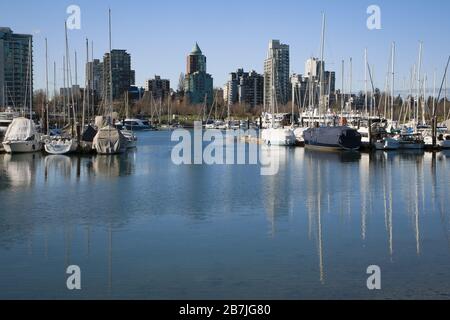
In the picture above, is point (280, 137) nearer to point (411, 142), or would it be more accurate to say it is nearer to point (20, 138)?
point (411, 142)

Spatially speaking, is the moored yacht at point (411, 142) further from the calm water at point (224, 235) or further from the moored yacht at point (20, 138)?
the moored yacht at point (20, 138)

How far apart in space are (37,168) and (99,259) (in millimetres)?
25778

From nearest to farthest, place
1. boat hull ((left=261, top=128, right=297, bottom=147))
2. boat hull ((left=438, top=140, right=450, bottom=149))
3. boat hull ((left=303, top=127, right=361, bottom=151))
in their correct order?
boat hull ((left=303, top=127, right=361, bottom=151)) → boat hull ((left=438, top=140, right=450, bottom=149)) → boat hull ((left=261, top=128, right=297, bottom=147))

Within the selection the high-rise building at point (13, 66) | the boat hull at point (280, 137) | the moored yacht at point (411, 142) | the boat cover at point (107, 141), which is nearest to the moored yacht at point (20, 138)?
the boat cover at point (107, 141)

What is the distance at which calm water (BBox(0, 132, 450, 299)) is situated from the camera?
13.9 meters

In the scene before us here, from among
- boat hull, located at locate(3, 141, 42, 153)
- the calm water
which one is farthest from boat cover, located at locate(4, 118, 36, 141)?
the calm water

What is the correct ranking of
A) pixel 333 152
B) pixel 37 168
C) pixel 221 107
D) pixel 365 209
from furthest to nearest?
pixel 221 107 < pixel 333 152 < pixel 37 168 < pixel 365 209

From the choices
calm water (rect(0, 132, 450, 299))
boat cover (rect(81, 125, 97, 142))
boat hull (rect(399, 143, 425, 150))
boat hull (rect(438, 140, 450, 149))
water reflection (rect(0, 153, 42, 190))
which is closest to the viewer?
calm water (rect(0, 132, 450, 299))

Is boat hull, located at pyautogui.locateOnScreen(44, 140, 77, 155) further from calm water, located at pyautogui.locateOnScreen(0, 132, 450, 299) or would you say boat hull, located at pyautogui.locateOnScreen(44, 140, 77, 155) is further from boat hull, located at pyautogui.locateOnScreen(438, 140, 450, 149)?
boat hull, located at pyautogui.locateOnScreen(438, 140, 450, 149)

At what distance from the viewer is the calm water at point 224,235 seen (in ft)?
45.6
